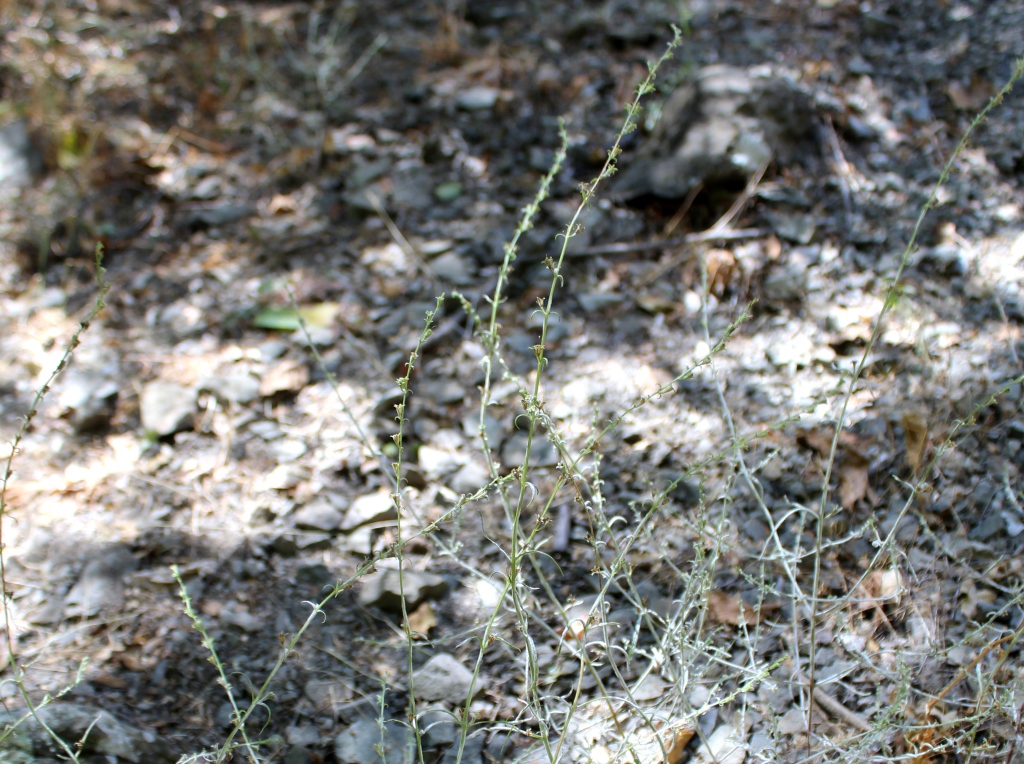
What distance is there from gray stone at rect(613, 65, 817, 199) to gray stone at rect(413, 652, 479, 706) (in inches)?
65.2

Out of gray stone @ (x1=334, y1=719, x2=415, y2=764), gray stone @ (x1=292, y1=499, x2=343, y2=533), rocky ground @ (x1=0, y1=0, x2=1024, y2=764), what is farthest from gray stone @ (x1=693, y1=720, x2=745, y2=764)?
gray stone @ (x1=292, y1=499, x2=343, y2=533)

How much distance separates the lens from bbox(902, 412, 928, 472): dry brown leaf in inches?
74.8

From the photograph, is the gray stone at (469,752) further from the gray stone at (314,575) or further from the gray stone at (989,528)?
the gray stone at (989,528)

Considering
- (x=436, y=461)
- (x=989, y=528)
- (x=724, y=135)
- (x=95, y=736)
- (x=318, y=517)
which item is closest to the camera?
(x=95, y=736)

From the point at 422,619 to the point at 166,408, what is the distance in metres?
1.02

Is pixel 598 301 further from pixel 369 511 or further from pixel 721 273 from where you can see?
pixel 369 511

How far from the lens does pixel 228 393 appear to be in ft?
7.68

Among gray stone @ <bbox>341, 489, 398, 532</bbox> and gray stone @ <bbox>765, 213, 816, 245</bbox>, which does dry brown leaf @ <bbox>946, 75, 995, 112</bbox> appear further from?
gray stone @ <bbox>341, 489, 398, 532</bbox>

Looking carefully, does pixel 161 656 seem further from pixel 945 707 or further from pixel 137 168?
pixel 137 168

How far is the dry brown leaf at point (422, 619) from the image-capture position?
1798 millimetres

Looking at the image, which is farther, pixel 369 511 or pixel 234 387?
pixel 234 387

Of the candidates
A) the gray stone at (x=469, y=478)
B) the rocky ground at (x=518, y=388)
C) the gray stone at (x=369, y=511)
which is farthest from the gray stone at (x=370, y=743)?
the gray stone at (x=469, y=478)

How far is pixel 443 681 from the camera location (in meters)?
1.68

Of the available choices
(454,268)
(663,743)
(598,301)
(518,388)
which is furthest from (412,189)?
(663,743)
